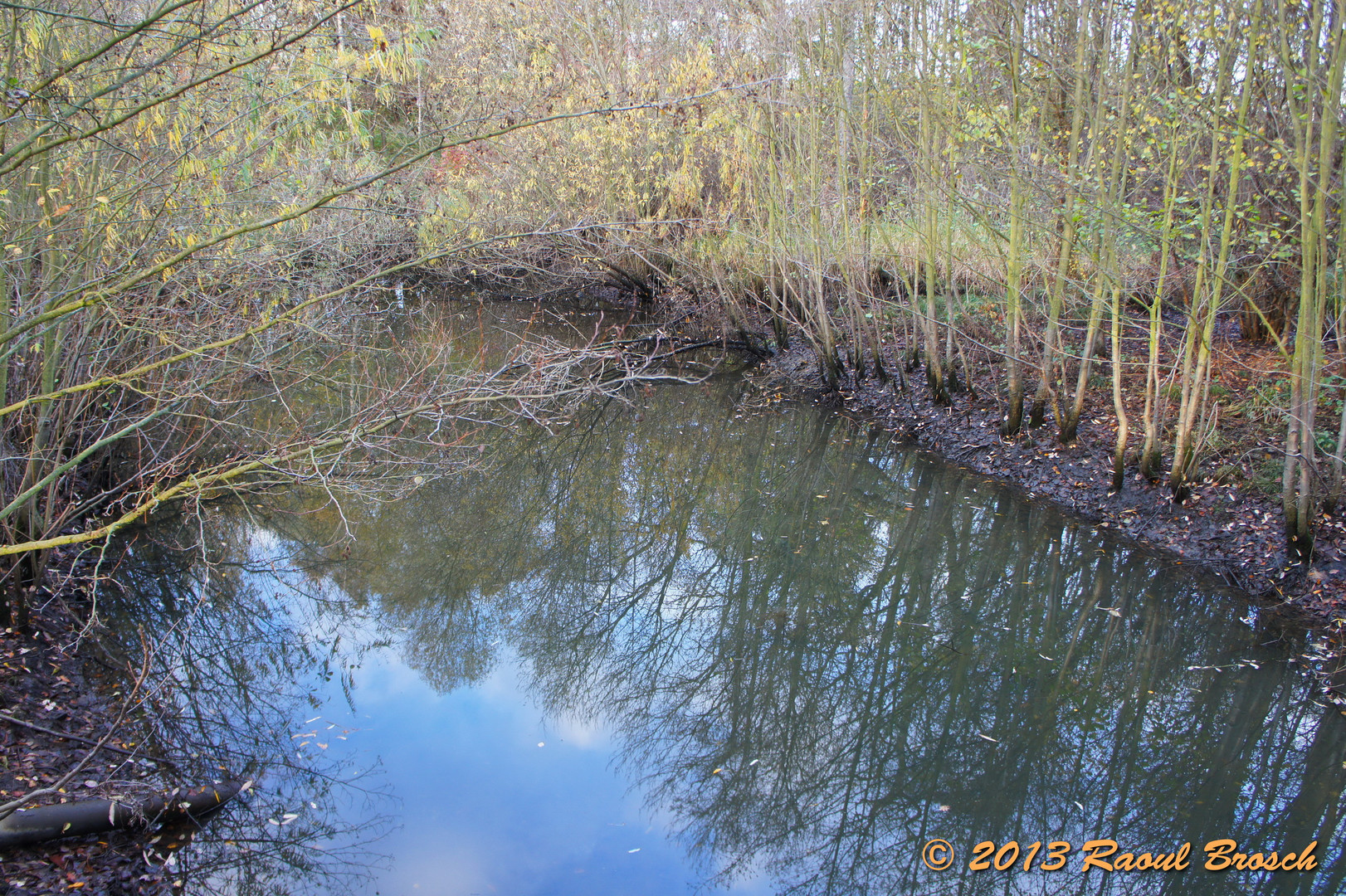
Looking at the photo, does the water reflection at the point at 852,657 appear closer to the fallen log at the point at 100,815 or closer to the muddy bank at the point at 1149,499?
the muddy bank at the point at 1149,499

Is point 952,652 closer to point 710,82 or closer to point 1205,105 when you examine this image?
point 1205,105

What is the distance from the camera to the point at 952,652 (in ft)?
22.3

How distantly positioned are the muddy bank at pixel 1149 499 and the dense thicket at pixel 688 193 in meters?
0.25

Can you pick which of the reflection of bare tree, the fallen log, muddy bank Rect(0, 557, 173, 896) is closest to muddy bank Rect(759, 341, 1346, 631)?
the reflection of bare tree

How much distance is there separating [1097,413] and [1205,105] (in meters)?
4.19

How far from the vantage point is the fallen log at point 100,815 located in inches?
156

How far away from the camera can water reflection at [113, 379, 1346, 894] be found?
16.6ft

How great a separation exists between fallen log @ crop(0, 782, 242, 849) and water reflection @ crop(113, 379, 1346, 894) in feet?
3.43

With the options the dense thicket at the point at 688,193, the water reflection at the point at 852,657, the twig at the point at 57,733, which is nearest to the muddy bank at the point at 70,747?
the twig at the point at 57,733

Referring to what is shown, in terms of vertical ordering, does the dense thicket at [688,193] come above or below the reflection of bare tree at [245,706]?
above

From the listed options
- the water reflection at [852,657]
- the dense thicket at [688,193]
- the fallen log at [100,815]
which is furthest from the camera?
the water reflection at [852,657]

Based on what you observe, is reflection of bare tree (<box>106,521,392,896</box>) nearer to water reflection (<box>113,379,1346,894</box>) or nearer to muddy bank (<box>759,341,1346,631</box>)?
water reflection (<box>113,379,1346,894</box>)

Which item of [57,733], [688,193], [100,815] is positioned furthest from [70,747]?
[688,193]

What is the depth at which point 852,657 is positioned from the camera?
685cm
